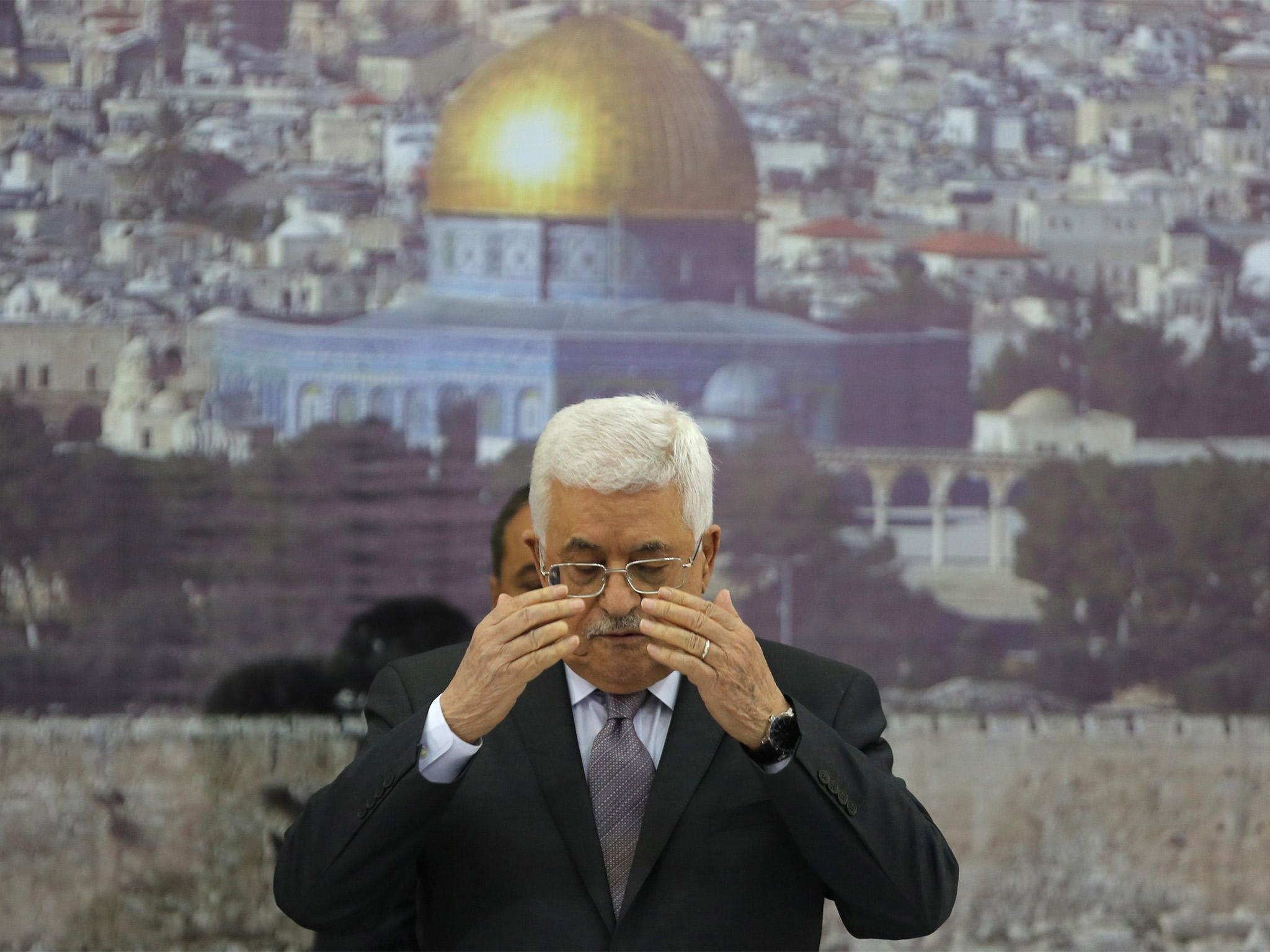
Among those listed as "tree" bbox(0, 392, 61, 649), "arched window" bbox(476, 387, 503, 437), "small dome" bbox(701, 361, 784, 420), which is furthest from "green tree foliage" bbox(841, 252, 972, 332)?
"tree" bbox(0, 392, 61, 649)

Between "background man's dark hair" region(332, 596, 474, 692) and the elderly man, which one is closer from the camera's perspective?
the elderly man

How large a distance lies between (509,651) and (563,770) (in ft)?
0.73

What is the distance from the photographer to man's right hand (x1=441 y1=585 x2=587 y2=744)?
2137 mm

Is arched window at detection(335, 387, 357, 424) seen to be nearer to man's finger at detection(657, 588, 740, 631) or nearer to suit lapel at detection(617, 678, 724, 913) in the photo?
suit lapel at detection(617, 678, 724, 913)

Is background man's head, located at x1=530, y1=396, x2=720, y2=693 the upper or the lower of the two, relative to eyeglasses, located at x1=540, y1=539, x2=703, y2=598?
upper

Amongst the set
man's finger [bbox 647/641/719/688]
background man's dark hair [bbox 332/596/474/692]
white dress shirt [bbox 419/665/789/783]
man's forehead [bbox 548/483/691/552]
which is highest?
man's forehead [bbox 548/483/691/552]

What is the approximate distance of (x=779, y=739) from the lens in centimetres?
218

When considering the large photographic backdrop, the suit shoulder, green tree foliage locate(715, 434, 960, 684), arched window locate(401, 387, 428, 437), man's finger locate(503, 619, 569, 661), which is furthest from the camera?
arched window locate(401, 387, 428, 437)

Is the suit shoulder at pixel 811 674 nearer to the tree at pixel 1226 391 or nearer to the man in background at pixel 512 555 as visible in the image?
the man in background at pixel 512 555

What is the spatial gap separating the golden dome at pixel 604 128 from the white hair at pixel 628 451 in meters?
14.6

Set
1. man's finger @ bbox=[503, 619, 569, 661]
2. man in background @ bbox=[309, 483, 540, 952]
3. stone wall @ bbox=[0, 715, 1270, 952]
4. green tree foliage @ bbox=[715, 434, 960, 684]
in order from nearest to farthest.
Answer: man's finger @ bbox=[503, 619, 569, 661] → man in background @ bbox=[309, 483, 540, 952] → stone wall @ bbox=[0, 715, 1270, 952] → green tree foliage @ bbox=[715, 434, 960, 684]

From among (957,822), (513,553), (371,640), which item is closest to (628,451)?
(513,553)

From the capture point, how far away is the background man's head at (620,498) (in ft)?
7.23

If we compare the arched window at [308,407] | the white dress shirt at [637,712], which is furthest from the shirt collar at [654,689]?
the arched window at [308,407]
